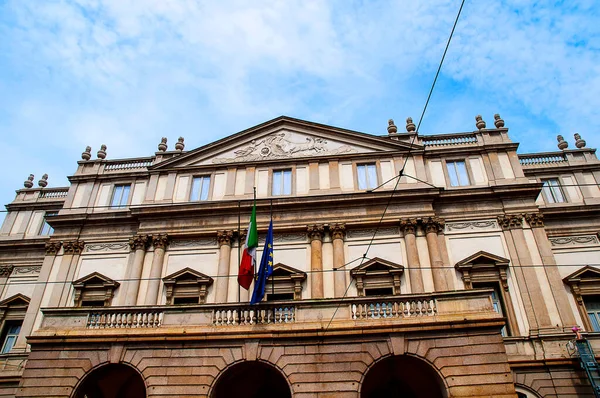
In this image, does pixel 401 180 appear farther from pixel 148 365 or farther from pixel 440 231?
pixel 148 365

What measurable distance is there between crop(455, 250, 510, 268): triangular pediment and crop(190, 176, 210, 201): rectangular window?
12774 millimetres

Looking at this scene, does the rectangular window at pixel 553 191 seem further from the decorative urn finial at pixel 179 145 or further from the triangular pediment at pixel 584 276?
the decorative urn finial at pixel 179 145

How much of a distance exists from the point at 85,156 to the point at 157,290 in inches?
431

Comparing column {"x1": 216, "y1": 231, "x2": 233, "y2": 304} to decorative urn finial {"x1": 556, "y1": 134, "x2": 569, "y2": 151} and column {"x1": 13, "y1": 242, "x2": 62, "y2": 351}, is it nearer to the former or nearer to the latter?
column {"x1": 13, "y1": 242, "x2": 62, "y2": 351}

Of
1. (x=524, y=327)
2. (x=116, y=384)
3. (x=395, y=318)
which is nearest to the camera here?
(x=395, y=318)

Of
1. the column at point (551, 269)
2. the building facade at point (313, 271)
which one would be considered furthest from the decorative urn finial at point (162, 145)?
the column at point (551, 269)

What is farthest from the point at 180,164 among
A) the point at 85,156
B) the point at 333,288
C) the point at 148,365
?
the point at 148,365

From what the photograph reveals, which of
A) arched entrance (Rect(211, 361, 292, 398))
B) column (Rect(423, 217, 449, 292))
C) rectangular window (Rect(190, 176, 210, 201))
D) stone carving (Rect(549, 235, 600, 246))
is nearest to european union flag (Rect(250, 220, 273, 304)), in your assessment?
arched entrance (Rect(211, 361, 292, 398))

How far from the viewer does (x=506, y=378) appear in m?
12.9

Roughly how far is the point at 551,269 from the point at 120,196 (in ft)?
69.9

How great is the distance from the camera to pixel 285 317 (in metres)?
14.8

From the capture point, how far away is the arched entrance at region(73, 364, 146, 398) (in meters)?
14.7

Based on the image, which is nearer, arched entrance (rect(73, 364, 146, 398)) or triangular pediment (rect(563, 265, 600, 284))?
arched entrance (rect(73, 364, 146, 398))

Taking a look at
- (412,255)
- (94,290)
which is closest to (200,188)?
(94,290)
